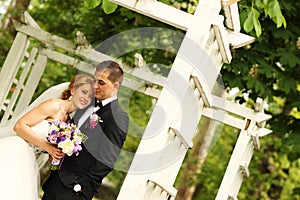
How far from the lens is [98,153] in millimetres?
5121

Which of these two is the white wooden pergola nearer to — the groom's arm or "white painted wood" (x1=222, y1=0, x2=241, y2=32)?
"white painted wood" (x1=222, y1=0, x2=241, y2=32)

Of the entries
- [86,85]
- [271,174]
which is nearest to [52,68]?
[271,174]

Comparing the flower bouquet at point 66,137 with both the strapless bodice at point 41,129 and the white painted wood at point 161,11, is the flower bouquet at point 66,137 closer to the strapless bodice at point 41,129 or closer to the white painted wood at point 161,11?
the strapless bodice at point 41,129

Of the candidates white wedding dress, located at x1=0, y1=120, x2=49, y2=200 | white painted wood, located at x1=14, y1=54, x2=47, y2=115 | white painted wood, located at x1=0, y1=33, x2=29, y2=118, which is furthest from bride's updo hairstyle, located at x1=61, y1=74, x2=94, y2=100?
white painted wood, located at x1=14, y1=54, x2=47, y2=115

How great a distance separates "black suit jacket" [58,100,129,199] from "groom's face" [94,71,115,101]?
0.38 ft

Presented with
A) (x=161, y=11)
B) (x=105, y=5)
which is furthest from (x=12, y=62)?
(x=161, y=11)

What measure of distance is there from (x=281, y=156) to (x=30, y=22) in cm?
697

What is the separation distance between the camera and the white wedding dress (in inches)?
204

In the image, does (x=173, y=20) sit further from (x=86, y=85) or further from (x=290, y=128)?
(x=290, y=128)

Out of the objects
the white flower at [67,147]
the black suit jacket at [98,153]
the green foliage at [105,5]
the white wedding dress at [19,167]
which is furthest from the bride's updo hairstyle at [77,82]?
the green foliage at [105,5]

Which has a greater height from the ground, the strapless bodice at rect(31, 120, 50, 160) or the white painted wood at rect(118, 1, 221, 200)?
the white painted wood at rect(118, 1, 221, 200)

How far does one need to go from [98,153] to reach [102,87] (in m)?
0.57

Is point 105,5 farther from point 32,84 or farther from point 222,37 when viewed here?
point 32,84

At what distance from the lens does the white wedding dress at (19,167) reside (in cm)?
519
